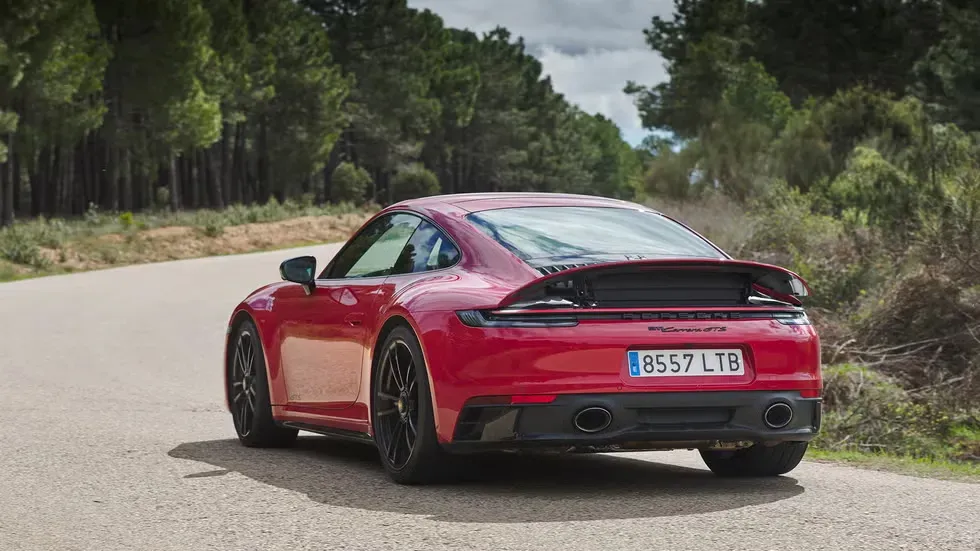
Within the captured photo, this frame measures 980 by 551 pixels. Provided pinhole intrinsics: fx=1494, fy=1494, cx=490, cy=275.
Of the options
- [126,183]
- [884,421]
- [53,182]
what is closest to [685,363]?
[884,421]

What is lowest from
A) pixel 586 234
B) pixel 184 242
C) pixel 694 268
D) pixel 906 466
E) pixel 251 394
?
pixel 184 242

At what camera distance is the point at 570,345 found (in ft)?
20.5

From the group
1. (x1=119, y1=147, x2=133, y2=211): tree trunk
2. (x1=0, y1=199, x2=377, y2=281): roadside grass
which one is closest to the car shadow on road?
(x1=0, y1=199, x2=377, y2=281): roadside grass

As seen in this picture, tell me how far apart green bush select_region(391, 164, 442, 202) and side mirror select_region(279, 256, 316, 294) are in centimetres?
8382

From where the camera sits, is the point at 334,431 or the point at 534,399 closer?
the point at 534,399

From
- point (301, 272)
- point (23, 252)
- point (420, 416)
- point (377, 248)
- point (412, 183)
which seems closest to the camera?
point (420, 416)

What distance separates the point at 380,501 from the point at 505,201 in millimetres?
1878

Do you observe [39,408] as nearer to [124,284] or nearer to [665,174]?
[124,284]

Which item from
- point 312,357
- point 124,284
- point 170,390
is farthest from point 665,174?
point 312,357

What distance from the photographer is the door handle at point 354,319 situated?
24.2 feet

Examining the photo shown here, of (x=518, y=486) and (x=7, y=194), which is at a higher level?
(x=7, y=194)

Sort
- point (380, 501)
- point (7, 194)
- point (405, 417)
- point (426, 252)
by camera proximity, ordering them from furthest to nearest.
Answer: point (7, 194)
point (426, 252)
point (405, 417)
point (380, 501)

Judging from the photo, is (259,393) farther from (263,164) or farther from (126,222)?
(263,164)

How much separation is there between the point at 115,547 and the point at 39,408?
21.2ft
